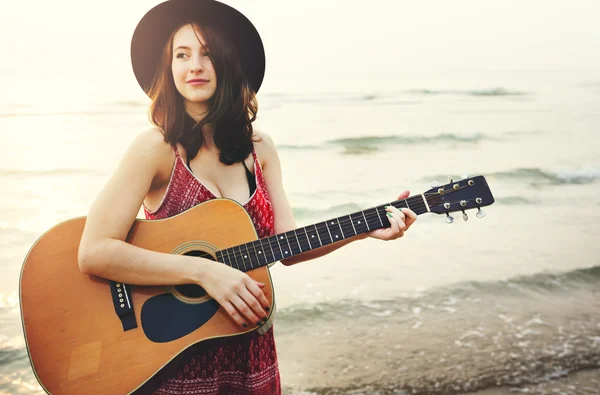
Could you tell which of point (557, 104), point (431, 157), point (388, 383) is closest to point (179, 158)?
point (388, 383)

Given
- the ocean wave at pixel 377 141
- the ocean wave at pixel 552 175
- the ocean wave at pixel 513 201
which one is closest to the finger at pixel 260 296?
the ocean wave at pixel 513 201

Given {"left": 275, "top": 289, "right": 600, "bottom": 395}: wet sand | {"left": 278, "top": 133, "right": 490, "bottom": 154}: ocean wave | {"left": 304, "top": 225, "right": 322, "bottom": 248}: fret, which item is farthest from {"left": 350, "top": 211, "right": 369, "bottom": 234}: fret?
{"left": 278, "top": 133, "right": 490, "bottom": 154}: ocean wave

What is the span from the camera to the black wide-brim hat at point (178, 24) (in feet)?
5.22

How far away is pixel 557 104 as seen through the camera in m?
6.65

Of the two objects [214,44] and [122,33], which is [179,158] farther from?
[122,33]

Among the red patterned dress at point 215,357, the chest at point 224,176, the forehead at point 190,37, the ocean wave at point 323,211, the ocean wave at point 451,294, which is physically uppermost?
the forehead at point 190,37

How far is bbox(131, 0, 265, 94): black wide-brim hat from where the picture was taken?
159 cm

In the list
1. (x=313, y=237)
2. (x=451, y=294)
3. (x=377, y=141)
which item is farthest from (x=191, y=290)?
(x=377, y=141)

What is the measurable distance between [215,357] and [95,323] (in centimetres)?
31

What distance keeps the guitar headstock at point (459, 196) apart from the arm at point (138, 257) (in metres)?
0.54

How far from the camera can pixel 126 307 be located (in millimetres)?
1508

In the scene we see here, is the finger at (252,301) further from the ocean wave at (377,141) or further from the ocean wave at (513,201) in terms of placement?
the ocean wave at (377,141)

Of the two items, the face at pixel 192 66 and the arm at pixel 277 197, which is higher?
the face at pixel 192 66

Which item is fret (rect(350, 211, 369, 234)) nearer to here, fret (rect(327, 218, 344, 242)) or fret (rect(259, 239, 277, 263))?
fret (rect(327, 218, 344, 242))
